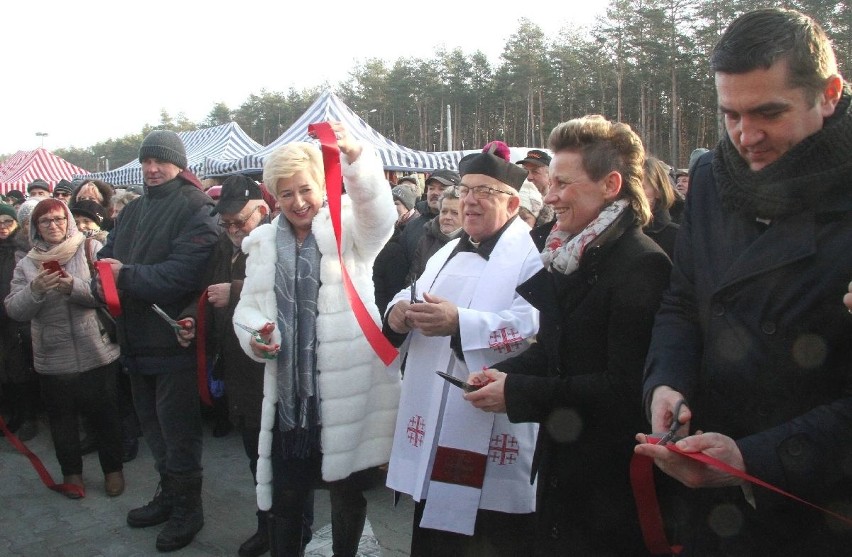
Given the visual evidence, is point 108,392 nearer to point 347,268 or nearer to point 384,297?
point 384,297

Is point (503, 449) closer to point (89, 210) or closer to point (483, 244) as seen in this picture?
point (483, 244)

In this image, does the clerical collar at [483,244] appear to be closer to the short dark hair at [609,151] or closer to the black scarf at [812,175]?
the short dark hair at [609,151]

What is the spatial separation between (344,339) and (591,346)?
4.18 feet

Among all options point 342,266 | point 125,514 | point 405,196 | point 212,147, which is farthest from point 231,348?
point 212,147

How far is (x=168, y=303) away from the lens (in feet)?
13.0

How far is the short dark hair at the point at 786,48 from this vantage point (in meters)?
1.48

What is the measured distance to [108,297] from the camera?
12.6ft

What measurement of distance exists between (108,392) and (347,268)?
257 cm

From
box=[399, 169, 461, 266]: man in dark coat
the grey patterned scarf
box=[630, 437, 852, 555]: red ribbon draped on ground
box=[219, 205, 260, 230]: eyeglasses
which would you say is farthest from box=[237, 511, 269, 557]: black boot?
box=[399, 169, 461, 266]: man in dark coat

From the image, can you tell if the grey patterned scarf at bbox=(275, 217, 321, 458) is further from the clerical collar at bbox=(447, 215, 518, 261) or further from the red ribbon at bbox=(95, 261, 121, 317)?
the red ribbon at bbox=(95, 261, 121, 317)

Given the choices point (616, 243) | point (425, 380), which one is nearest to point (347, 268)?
point (425, 380)

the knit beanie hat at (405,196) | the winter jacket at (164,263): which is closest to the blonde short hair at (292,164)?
the winter jacket at (164,263)

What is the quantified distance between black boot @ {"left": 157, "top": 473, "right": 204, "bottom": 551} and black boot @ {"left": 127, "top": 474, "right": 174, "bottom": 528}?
198mm

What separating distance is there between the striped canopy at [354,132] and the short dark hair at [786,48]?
41.2ft
